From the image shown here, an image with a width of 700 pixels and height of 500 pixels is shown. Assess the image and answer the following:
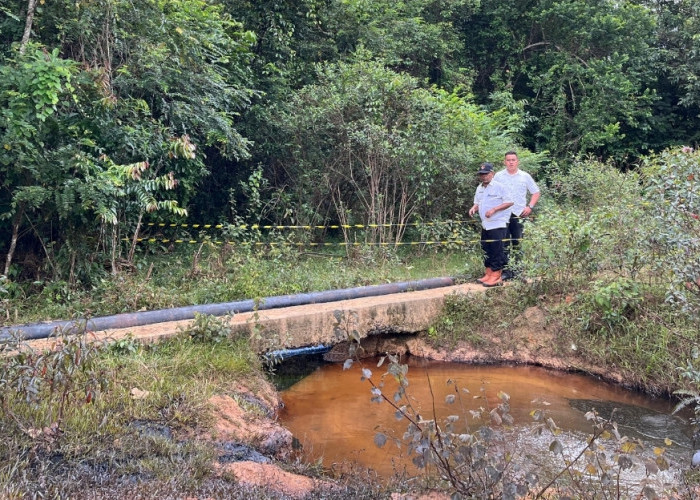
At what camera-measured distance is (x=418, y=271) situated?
853 centimetres

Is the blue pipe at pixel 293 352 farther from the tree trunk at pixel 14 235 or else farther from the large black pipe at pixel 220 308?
the tree trunk at pixel 14 235

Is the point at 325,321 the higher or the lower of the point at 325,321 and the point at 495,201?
the lower

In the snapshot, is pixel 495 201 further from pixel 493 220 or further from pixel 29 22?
pixel 29 22

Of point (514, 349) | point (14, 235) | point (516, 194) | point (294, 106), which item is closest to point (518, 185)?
point (516, 194)

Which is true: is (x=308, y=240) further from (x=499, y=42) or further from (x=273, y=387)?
(x=499, y=42)

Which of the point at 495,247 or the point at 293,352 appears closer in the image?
the point at 293,352

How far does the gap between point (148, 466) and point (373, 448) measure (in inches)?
73.4

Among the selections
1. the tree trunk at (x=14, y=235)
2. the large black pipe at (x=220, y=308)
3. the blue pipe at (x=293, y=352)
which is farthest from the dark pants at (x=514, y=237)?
the tree trunk at (x=14, y=235)

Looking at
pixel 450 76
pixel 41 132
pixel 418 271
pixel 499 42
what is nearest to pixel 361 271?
pixel 418 271

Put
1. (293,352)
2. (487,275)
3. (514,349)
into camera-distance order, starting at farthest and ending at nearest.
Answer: (487,275), (514,349), (293,352)


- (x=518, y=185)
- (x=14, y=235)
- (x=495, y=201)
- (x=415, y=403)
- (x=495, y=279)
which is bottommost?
(x=415, y=403)

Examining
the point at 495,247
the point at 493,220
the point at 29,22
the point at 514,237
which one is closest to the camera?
the point at 29,22

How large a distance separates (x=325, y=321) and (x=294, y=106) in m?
4.58

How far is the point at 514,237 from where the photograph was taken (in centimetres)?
779
